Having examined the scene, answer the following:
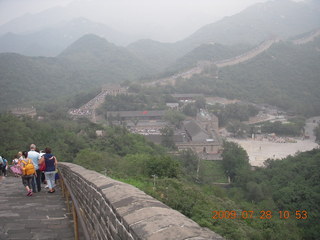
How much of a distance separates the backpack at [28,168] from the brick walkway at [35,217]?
50 centimetres

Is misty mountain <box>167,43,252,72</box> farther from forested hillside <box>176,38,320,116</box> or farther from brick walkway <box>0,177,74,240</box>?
brick walkway <box>0,177,74,240</box>

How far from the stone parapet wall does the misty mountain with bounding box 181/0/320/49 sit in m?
144

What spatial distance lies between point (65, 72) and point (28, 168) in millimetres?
86974

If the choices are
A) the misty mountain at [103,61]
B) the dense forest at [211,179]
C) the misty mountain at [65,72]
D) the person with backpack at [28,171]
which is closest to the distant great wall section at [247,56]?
the misty mountain at [65,72]

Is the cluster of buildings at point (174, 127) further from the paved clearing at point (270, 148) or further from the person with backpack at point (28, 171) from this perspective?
the person with backpack at point (28, 171)

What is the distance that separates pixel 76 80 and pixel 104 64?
22.6m

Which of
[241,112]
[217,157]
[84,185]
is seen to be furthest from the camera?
[241,112]

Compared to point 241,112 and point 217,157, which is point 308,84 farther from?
point 217,157

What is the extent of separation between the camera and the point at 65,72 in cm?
8750

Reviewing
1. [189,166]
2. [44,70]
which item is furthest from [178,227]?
[44,70]

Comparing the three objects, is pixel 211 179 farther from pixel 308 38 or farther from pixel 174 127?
pixel 308 38

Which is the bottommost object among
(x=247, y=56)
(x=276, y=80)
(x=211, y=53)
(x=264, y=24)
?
(x=276, y=80)

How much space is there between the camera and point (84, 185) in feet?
13.1

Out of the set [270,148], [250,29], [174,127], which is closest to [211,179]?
[270,148]
